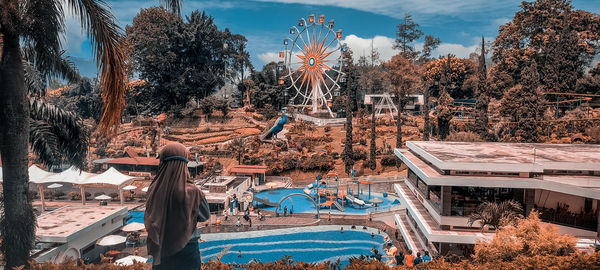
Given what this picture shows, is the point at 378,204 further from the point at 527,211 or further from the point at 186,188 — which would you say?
the point at 186,188

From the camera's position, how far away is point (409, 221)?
63.7ft

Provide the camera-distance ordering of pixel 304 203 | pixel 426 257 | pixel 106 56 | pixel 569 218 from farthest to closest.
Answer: pixel 304 203
pixel 426 257
pixel 569 218
pixel 106 56

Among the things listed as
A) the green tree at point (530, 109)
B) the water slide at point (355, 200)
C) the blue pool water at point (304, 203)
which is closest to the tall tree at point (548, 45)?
the green tree at point (530, 109)

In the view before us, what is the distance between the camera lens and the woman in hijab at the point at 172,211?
316cm

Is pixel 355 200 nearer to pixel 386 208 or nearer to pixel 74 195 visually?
pixel 386 208

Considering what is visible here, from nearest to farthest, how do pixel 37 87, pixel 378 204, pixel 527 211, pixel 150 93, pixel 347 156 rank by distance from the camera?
pixel 37 87 → pixel 527 211 → pixel 378 204 → pixel 347 156 → pixel 150 93

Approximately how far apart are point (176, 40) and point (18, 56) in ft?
171

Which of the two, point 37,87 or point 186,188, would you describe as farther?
point 37,87

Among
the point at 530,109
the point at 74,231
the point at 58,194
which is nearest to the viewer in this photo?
the point at 74,231

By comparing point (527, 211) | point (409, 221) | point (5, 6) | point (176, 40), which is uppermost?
point (176, 40)

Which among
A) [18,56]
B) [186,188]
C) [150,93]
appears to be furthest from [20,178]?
[150,93]

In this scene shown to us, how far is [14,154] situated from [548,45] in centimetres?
4260

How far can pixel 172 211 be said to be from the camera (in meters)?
3.16

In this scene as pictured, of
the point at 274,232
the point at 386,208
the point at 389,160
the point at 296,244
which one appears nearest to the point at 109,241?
the point at 274,232
